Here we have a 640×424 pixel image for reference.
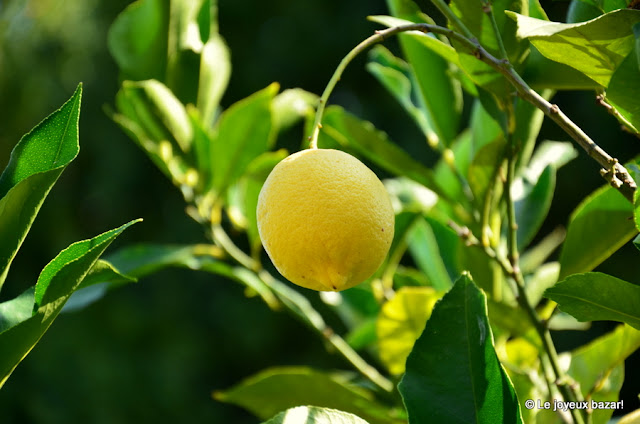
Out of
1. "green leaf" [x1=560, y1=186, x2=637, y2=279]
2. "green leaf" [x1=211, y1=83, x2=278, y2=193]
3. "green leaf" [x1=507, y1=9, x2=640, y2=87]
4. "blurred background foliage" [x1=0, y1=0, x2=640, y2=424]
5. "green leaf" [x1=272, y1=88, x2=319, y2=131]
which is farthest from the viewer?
"blurred background foliage" [x1=0, y1=0, x2=640, y2=424]

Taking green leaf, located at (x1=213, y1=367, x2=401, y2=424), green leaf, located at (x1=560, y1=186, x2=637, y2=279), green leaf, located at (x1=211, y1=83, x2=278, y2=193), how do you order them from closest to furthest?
green leaf, located at (x1=560, y1=186, x2=637, y2=279) < green leaf, located at (x1=213, y1=367, x2=401, y2=424) < green leaf, located at (x1=211, y1=83, x2=278, y2=193)

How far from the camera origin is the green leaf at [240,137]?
737mm

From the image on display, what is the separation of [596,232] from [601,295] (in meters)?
0.16

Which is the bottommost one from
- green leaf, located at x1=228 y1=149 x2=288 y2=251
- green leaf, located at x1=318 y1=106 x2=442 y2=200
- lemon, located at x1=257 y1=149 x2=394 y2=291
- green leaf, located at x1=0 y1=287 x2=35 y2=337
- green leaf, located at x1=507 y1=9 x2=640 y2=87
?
green leaf, located at x1=228 y1=149 x2=288 y2=251

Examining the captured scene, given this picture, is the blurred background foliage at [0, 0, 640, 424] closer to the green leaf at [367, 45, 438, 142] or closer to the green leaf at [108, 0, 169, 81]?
the green leaf at [367, 45, 438, 142]

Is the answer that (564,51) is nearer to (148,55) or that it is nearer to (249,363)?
(148,55)

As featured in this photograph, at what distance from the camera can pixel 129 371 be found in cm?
301

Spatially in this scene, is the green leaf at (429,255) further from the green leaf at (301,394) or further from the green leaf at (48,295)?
the green leaf at (48,295)

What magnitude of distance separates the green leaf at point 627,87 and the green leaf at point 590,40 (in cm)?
2

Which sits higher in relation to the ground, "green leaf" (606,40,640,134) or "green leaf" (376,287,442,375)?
"green leaf" (606,40,640,134)

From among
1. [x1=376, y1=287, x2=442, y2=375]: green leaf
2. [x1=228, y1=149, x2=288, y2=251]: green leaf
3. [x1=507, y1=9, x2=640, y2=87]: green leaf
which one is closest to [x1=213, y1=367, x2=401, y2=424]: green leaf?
[x1=376, y1=287, x2=442, y2=375]: green leaf

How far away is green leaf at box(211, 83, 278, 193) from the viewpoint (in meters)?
0.74

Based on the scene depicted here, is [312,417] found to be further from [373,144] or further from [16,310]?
[373,144]

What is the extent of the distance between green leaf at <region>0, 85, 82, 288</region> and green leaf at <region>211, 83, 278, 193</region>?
1.12 feet
